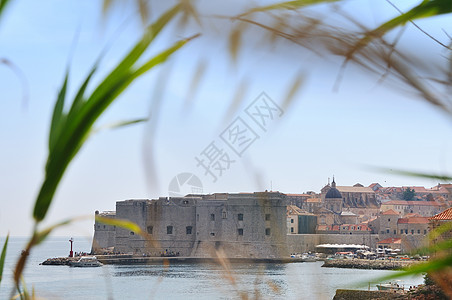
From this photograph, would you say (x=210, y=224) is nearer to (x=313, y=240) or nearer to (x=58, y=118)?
(x=313, y=240)

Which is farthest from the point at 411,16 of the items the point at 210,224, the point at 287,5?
the point at 210,224

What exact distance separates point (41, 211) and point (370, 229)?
28843 mm

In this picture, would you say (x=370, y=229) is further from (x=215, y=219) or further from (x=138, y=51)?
(x=138, y=51)

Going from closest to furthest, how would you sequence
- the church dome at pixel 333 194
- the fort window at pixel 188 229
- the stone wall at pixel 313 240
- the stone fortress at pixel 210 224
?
the stone fortress at pixel 210 224 < the fort window at pixel 188 229 < the stone wall at pixel 313 240 < the church dome at pixel 333 194

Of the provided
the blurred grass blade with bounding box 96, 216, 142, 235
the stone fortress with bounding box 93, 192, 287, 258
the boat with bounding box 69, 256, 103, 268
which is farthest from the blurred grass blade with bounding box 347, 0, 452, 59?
the boat with bounding box 69, 256, 103, 268

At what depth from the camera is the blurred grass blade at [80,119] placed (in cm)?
21

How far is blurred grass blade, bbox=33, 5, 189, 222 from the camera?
0.70 ft

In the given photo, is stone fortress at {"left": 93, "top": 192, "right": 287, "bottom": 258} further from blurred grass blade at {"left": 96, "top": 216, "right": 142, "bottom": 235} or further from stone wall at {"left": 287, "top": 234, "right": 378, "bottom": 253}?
blurred grass blade at {"left": 96, "top": 216, "right": 142, "bottom": 235}

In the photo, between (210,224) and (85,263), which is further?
(210,224)

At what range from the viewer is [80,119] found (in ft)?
0.70

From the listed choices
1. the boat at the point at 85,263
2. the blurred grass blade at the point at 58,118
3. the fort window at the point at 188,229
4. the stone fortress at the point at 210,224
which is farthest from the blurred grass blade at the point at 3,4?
the fort window at the point at 188,229

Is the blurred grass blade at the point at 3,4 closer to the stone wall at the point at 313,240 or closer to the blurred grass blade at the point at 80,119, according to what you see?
the blurred grass blade at the point at 80,119

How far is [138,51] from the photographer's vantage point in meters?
0.22

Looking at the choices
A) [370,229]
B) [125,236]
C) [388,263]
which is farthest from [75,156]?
[370,229]
